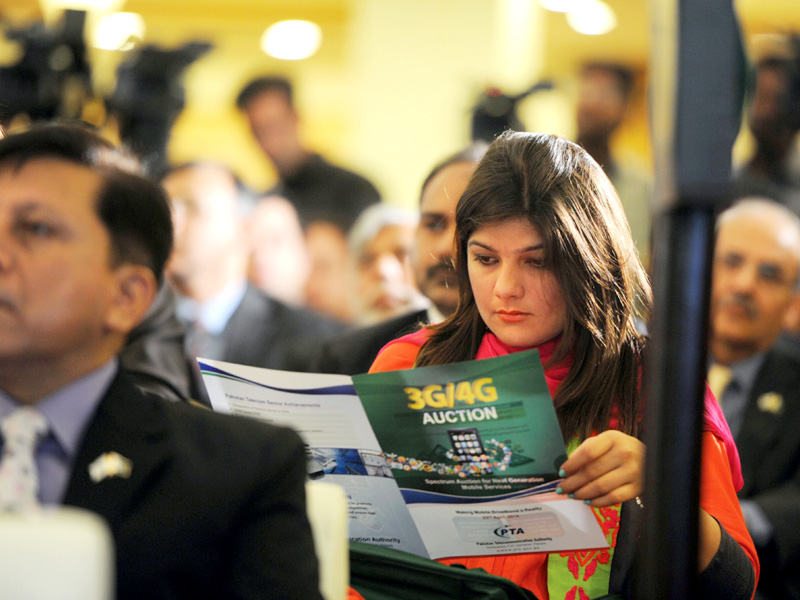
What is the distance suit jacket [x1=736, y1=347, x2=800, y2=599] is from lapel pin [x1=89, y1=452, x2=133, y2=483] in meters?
1.62

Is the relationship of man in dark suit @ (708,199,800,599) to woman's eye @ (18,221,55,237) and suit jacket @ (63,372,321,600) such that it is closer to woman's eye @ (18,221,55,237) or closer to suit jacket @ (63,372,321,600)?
suit jacket @ (63,372,321,600)

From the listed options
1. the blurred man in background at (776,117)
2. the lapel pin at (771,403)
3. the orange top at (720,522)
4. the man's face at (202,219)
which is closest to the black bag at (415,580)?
the orange top at (720,522)

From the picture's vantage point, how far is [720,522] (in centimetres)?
120

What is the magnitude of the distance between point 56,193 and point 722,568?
34.4 inches

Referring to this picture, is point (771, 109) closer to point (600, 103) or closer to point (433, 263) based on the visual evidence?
point (600, 103)

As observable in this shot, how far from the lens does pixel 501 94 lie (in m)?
2.17

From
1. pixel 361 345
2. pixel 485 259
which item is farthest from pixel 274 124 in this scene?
pixel 485 259

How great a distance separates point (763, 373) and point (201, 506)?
1837mm

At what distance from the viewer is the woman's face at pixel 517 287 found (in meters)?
1.23

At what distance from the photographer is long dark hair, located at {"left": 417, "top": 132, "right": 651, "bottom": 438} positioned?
1.23 meters

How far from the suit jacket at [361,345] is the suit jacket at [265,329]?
115 centimetres

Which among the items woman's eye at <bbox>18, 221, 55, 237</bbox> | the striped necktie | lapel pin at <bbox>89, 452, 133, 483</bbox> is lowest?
lapel pin at <bbox>89, 452, 133, 483</bbox>

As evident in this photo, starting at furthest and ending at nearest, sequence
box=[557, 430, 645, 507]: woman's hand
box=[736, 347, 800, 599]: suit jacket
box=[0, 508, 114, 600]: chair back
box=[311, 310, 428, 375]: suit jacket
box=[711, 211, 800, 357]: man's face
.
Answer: box=[711, 211, 800, 357]: man's face, box=[736, 347, 800, 599]: suit jacket, box=[311, 310, 428, 375]: suit jacket, box=[557, 430, 645, 507]: woman's hand, box=[0, 508, 114, 600]: chair back

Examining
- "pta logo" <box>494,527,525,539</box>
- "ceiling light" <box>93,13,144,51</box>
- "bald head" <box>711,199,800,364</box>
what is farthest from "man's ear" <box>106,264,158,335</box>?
"ceiling light" <box>93,13,144,51</box>
